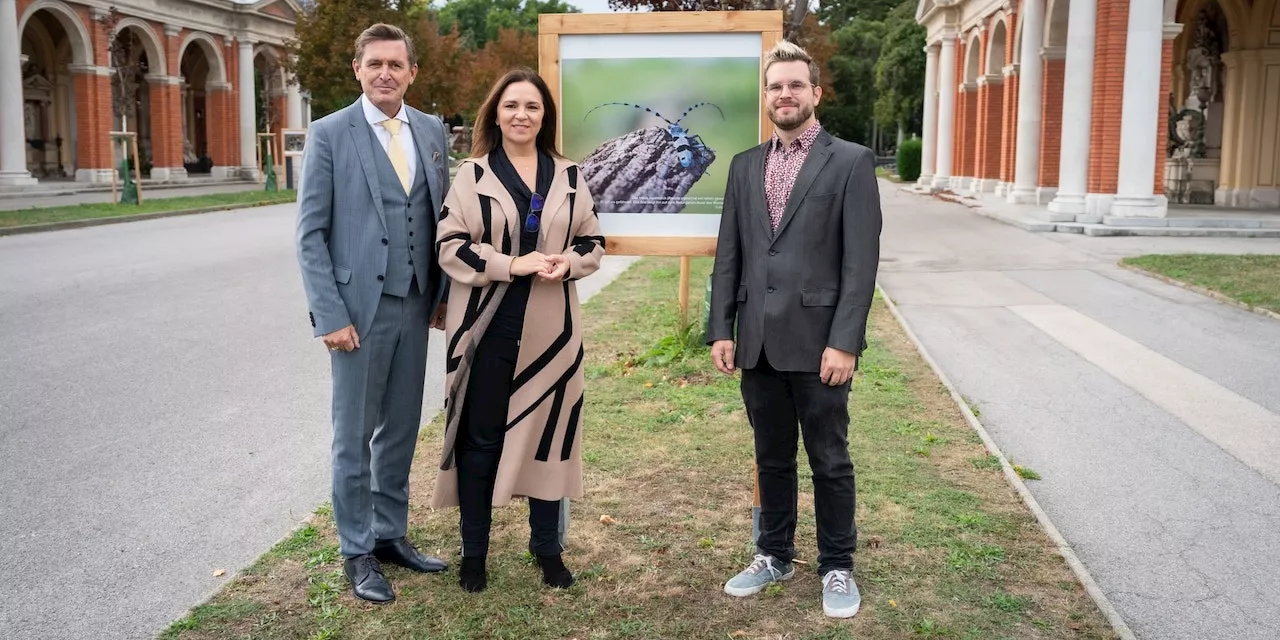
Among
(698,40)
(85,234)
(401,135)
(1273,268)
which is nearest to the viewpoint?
(401,135)

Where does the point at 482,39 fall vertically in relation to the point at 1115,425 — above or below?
above

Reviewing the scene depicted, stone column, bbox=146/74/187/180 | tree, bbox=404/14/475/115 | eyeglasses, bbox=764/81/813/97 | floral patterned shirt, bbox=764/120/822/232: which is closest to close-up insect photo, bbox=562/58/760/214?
floral patterned shirt, bbox=764/120/822/232

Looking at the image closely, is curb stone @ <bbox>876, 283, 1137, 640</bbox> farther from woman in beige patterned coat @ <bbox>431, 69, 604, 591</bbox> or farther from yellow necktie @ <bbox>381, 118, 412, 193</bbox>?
yellow necktie @ <bbox>381, 118, 412, 193</bbox>

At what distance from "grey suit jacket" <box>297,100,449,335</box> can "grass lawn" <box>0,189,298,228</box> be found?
1851 centimetres

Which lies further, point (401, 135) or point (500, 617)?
point (401, 135)

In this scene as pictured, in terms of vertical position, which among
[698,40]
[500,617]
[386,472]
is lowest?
[500,617]

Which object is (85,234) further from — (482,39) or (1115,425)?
(482,39)

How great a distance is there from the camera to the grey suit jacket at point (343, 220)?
13.4 feet

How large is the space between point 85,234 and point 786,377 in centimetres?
1939

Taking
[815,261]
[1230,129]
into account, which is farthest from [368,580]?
[1230,129]

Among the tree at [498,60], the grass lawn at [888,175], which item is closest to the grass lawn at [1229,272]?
the grass lawn at [888,175]

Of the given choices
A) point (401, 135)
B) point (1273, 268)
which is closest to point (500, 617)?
point (401, 135)

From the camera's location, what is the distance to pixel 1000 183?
32812 millimetres

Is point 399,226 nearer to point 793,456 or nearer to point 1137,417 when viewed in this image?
point 793,456
